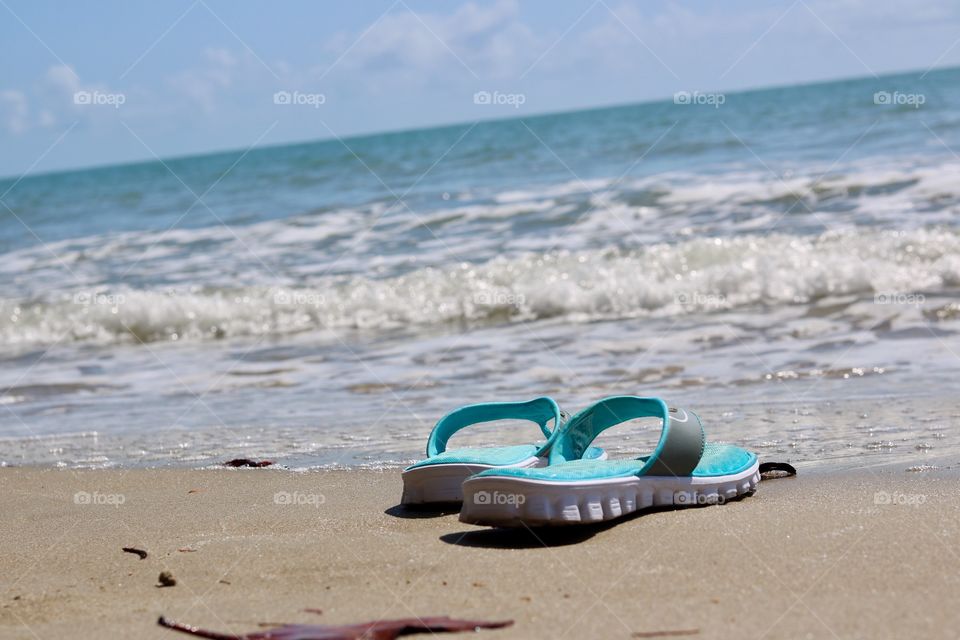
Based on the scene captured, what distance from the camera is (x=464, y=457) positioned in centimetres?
361

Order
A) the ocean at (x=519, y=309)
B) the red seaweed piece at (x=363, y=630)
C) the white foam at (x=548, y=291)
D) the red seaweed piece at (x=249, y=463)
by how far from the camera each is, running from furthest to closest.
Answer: the white foam at (x=548, y=291) < the ocean at (x=519, y=309) < the red seaweed piece at (x=249, y=463) < the red seaweed piece at (x=363, y=630)

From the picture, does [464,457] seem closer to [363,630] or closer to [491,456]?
[491,456]

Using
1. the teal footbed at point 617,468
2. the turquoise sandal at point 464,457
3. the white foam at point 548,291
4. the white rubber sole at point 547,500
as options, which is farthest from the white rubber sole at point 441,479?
the white foam at point 548,291

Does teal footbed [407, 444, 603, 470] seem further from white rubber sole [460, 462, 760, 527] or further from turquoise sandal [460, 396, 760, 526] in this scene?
white rubber sole [460, 462, 760, 527]

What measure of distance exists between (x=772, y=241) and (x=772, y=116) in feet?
56.0

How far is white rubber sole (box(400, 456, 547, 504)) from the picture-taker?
3.54 meters

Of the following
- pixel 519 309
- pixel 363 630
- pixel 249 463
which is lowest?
pixel 363 630

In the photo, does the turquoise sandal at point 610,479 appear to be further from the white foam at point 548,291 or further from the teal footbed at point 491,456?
the white foam at point 548,291

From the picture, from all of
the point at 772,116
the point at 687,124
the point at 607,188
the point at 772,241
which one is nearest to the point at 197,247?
the point at 607,188

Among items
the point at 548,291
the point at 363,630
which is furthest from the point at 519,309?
the point at 363,630

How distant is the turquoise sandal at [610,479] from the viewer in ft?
9.75

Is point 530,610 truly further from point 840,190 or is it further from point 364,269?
point 840,190

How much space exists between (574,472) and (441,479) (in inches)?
24.1

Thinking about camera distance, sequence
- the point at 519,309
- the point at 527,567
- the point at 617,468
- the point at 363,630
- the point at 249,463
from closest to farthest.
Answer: the point at 363,630 < the point at 527,567 < the point at 617,468 < the point at 249,463 < the point at 519,309
